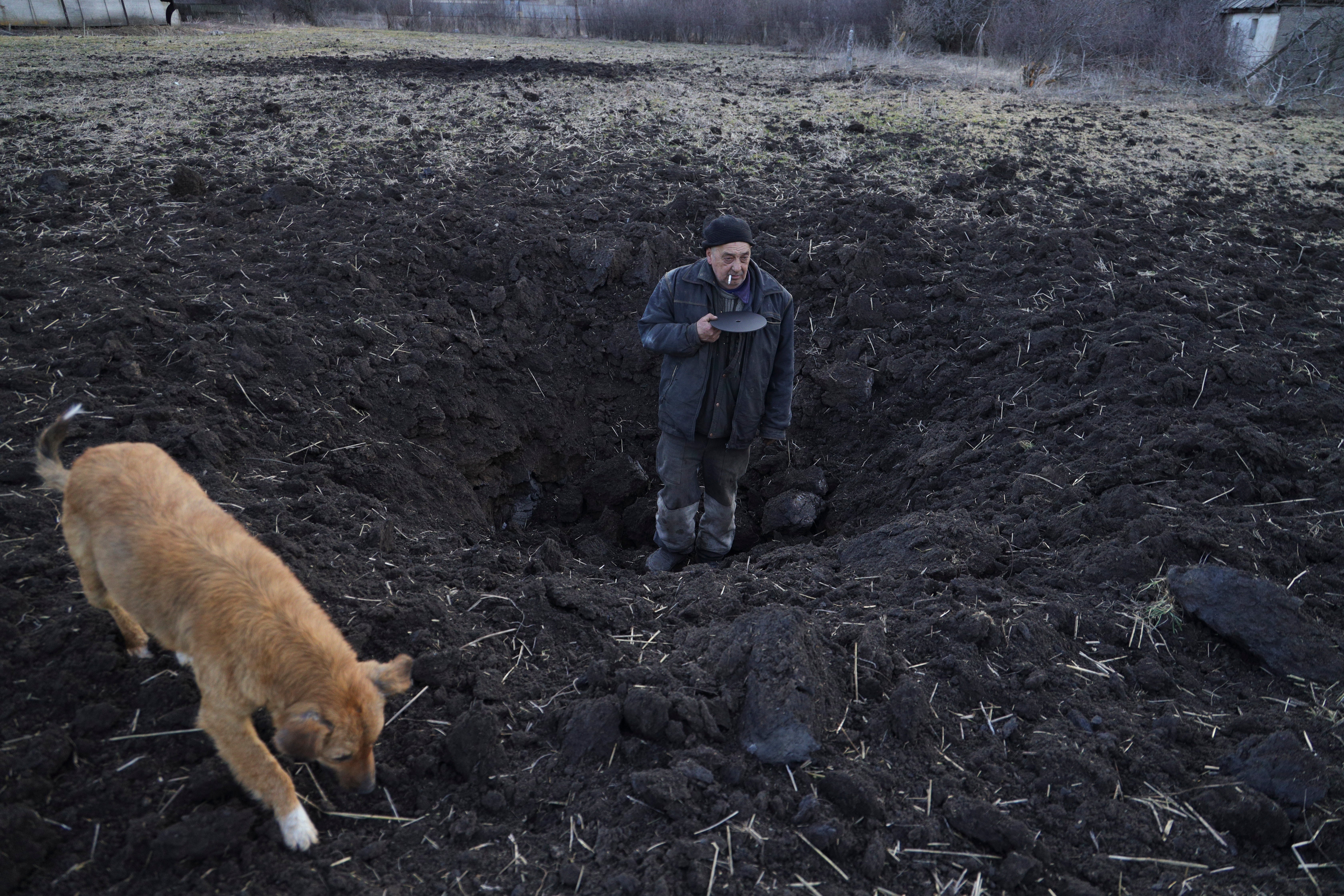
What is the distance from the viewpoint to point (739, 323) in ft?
16.3

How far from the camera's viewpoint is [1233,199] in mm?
9180

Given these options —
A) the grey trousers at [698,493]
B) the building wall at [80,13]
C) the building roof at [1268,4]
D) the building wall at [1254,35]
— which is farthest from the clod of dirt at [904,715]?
the building wall at [80,13]

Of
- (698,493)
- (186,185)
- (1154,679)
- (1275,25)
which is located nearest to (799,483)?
(698,493)

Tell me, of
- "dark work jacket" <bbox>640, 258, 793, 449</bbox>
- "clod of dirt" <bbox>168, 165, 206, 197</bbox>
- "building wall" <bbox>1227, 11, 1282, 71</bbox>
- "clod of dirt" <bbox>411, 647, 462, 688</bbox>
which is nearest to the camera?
"clod of dirt" <bbox>411, 647, 462, 688</bbox>

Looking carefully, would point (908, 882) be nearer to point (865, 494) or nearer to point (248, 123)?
point (865, 494)

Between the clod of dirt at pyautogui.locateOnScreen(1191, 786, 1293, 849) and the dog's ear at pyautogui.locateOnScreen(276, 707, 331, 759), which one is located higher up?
the dog's ear at pyautogui.locateOnScreen(276, 707, 331, 759)

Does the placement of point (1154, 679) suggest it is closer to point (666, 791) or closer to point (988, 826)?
point (988, 826)

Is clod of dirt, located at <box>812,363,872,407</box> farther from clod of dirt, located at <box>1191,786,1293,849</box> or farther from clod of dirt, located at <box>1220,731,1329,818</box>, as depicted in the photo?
clod of dirt, located at <box>1191,786,1293,849</box>

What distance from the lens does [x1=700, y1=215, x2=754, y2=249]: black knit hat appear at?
4934 millimetres

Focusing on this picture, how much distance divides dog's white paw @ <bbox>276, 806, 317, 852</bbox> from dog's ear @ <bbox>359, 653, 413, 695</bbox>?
0.47m

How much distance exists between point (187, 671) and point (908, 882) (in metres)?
2.86

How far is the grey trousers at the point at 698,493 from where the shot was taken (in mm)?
6242

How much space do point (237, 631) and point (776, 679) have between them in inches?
80.2

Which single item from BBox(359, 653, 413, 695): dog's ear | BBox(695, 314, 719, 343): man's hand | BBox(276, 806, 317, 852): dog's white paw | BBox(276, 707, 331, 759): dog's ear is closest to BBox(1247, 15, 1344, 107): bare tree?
BBox(695, 314, 719, 343): man's hand
